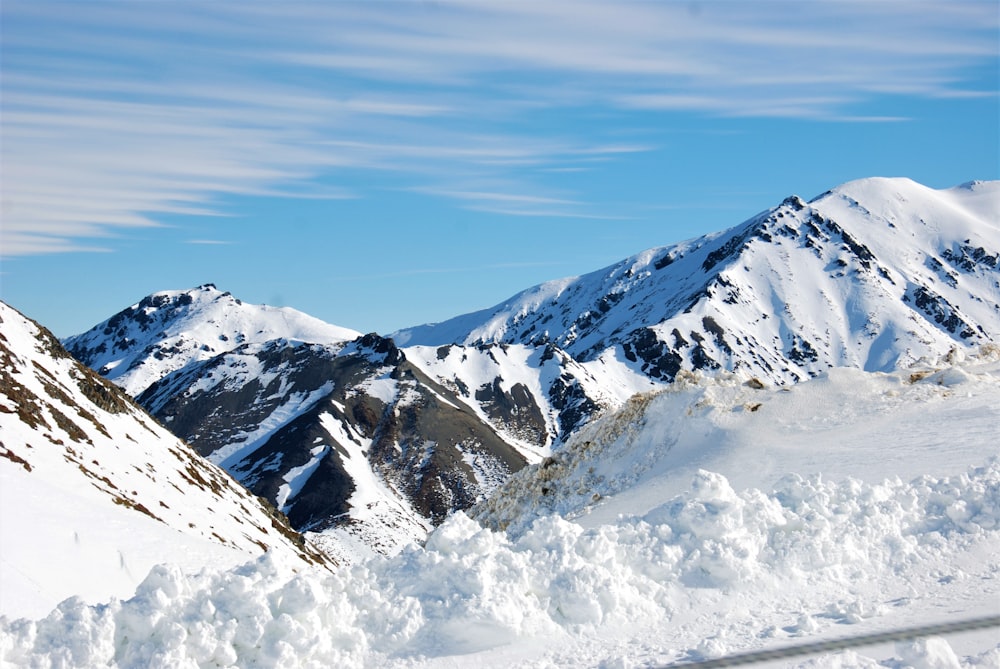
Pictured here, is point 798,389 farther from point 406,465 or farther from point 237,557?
point 406,465

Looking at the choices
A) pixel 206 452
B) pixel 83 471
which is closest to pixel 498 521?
pixel 83 471

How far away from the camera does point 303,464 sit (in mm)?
97188

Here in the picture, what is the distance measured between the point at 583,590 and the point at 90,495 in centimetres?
2374

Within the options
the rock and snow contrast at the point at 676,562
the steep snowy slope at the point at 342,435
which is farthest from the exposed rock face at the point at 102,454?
the steep snowy slope at the point at 342,435

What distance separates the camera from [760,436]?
817 inches

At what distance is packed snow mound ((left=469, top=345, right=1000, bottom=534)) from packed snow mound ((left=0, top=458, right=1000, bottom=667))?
330 cm

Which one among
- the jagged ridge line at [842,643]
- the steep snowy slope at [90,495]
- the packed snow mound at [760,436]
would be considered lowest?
the jagged ridge line at [842,643]

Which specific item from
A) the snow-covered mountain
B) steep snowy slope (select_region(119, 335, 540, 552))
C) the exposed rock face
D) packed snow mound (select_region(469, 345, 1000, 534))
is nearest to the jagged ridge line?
packed snow mound (select_region(469, 345, 1000, 534))

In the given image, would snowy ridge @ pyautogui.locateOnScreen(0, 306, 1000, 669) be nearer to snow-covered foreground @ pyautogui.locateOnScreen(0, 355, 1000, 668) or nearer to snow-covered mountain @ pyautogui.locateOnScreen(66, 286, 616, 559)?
snow-covered foreground @ pyautogui.locateOnScreen(0, 355, 1000, 668)

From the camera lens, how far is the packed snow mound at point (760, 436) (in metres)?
18.3

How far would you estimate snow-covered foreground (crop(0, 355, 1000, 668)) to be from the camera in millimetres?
10703

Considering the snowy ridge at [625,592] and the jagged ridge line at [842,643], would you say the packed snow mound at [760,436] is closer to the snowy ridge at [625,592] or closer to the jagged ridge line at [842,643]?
the snowy ridge at [625,592]

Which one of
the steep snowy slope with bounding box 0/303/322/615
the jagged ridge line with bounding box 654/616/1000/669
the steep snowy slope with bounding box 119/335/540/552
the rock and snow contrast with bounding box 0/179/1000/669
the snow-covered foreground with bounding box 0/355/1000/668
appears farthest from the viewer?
the steep snowy slope with bounding box 119/335/540/552

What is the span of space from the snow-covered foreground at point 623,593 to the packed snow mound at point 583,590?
0.02 metres
